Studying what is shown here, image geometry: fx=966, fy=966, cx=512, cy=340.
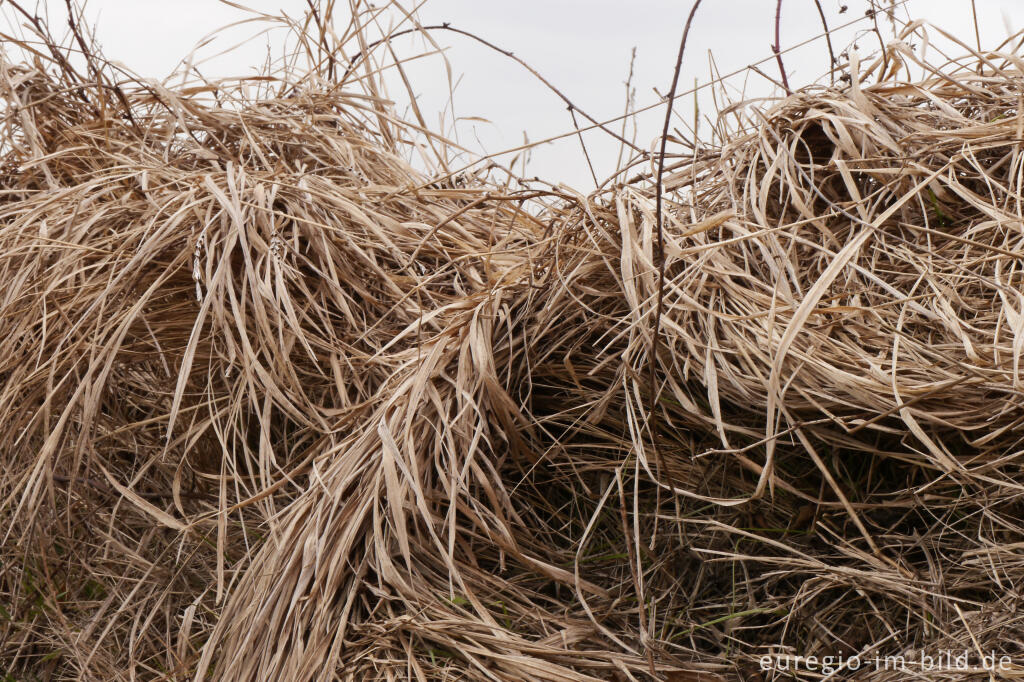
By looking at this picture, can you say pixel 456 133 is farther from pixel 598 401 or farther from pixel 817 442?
pixel 817 442

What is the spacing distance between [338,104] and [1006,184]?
1.45 metres

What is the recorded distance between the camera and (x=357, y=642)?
3.78 feet

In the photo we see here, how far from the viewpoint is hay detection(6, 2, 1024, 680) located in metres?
1.15

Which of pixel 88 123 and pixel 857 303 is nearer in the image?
pixel 857 303

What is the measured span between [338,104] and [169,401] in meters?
0.95

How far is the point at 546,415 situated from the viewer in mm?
1408

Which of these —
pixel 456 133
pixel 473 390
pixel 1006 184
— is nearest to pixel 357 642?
pixel 473 390

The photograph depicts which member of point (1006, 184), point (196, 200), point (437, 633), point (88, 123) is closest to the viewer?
point (437, 633)

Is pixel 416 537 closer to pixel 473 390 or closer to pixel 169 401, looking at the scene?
pixel 473 390

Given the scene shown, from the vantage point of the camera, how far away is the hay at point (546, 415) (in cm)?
115

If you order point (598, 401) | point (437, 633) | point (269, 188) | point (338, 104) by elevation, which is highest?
point (338, 104)

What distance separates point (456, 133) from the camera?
7.45ft

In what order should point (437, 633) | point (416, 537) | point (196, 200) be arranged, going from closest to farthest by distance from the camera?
1. point (437, 633)
2. point (416, 537)
3. point (196, 200)

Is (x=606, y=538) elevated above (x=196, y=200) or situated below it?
below
